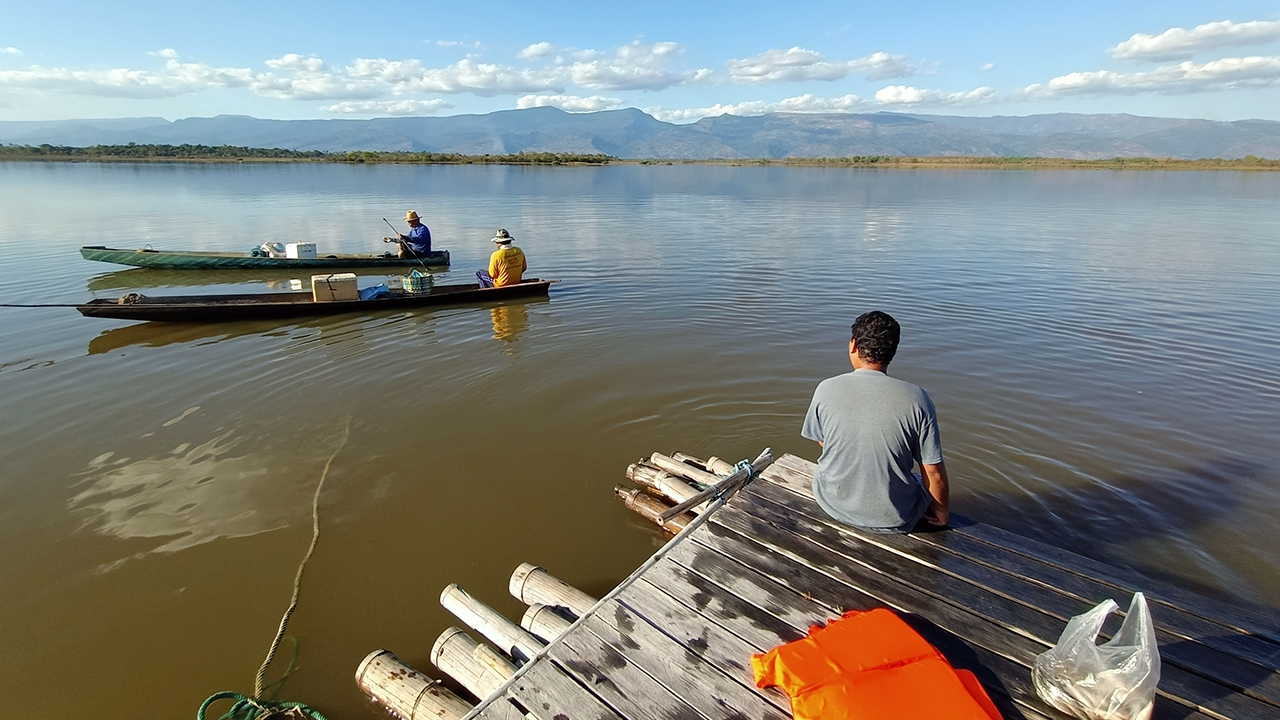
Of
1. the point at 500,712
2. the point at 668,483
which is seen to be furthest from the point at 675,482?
the point at 500,712

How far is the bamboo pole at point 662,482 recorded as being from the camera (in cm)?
578

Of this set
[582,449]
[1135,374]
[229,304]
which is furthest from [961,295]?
[229,304]

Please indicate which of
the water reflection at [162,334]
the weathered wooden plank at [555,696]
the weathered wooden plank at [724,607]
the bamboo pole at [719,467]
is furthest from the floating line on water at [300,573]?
the water reflection at [162,334]

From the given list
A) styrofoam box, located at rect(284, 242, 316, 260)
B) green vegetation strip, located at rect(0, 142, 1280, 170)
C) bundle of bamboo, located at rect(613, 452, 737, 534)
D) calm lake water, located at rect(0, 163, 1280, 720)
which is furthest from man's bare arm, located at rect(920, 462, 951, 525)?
green vegetation strip, located at rect(0, 142, 1280, 170)

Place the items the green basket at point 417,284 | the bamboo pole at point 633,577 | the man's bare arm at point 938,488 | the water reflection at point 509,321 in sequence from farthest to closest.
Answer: the green basket at point 417,284, the water reflection at point 509,321, the man's bare arm at point 938,488, the bamboo pole at point 633,577

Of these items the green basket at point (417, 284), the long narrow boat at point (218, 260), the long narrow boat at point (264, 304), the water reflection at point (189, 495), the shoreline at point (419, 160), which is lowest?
the water reflection at point (189, 495)

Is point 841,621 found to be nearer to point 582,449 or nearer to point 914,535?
point 914,535

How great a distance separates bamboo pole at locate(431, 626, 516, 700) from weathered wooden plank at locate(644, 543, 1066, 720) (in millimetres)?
1103

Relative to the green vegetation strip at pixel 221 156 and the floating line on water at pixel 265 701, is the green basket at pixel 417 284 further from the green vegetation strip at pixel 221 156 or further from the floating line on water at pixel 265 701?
the green vegetation strip at pixel 221 156

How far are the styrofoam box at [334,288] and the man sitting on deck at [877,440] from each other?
11.8m

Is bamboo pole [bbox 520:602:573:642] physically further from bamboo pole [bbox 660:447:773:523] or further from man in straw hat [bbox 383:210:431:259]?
man in straw hat [bbox 383:210:431:259]

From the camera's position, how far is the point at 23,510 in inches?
238

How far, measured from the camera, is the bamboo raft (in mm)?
2879

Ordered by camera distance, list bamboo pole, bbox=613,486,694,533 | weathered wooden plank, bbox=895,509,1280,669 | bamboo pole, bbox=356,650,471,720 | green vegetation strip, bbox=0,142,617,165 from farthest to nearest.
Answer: green vegetation strip, bbox=0,142,617,165, bamboo pole, bbox=613,486,694,533, bamboo pole, bbox=356,650,471,720, weathered wooden plank, bbox=895,509,1280,669
